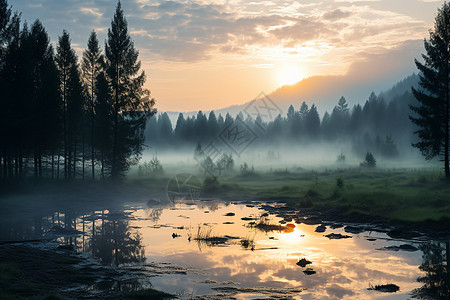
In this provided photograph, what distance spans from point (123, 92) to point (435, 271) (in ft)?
127

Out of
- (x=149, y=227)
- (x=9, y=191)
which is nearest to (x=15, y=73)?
(x=9, y=191)

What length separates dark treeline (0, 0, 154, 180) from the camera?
133 ft

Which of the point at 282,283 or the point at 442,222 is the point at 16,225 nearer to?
the point at 282,283

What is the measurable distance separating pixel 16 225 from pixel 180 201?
56.4ft

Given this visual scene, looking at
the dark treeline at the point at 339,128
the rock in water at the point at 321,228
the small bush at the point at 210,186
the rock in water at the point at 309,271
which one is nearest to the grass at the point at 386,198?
the small bush at the point at 210,186

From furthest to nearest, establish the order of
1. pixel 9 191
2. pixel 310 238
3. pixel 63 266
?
1. pixel 9 191
2. pixel 310 238
3. pixel 63 266

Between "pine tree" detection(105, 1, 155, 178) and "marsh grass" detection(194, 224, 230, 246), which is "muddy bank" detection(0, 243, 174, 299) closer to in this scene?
"marsh grass" detection(194, 224, 230, 246)

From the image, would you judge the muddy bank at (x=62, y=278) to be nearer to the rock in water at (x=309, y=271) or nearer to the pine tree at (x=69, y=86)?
the rock in water at (x=309, y=271)

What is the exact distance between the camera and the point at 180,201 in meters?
39.8

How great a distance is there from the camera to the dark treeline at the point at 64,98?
133 feet

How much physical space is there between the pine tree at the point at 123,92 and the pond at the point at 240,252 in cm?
1681

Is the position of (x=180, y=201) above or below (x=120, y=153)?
below

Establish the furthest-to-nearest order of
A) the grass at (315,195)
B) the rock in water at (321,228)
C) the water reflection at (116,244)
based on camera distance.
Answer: the grass at (315,195) < the rock in water at (321,228) < the water reflection at (116,244)

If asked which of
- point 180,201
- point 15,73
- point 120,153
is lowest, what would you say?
point 180,201
